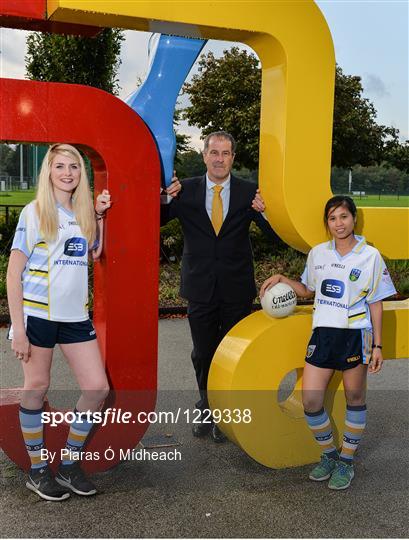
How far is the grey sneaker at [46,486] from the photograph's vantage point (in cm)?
378

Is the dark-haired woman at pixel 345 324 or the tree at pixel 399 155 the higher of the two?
the tree at pixel 399 155

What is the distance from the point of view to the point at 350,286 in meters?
3.95

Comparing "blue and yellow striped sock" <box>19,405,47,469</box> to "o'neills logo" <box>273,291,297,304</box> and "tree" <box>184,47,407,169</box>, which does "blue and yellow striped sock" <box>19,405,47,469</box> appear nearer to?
"o'neills logo" <box>273,291,297,304</box>

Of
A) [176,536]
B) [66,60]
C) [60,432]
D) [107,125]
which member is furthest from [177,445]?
[66,60]

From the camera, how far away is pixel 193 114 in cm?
2570

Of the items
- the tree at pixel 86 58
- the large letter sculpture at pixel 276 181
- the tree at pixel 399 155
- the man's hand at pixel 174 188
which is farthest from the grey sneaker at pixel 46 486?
the tree at pixel 399 155

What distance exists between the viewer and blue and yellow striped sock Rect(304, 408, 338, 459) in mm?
4086

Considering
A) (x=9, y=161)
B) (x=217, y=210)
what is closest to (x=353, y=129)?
(x=9, y=161)

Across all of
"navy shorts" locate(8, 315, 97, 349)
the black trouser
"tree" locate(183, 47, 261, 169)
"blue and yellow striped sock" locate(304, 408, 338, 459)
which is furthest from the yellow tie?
"tree" locate(183, 47, 261, 169)

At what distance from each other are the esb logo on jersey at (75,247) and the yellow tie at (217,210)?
43.7 inches

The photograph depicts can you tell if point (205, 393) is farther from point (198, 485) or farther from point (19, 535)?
point (19, 535)

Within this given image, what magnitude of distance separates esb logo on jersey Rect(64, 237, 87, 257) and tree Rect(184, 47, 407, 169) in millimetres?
20172

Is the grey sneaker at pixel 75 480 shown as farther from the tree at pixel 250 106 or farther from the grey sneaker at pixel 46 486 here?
the tree at pixel 250 106

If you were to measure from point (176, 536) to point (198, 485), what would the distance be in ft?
2.09
